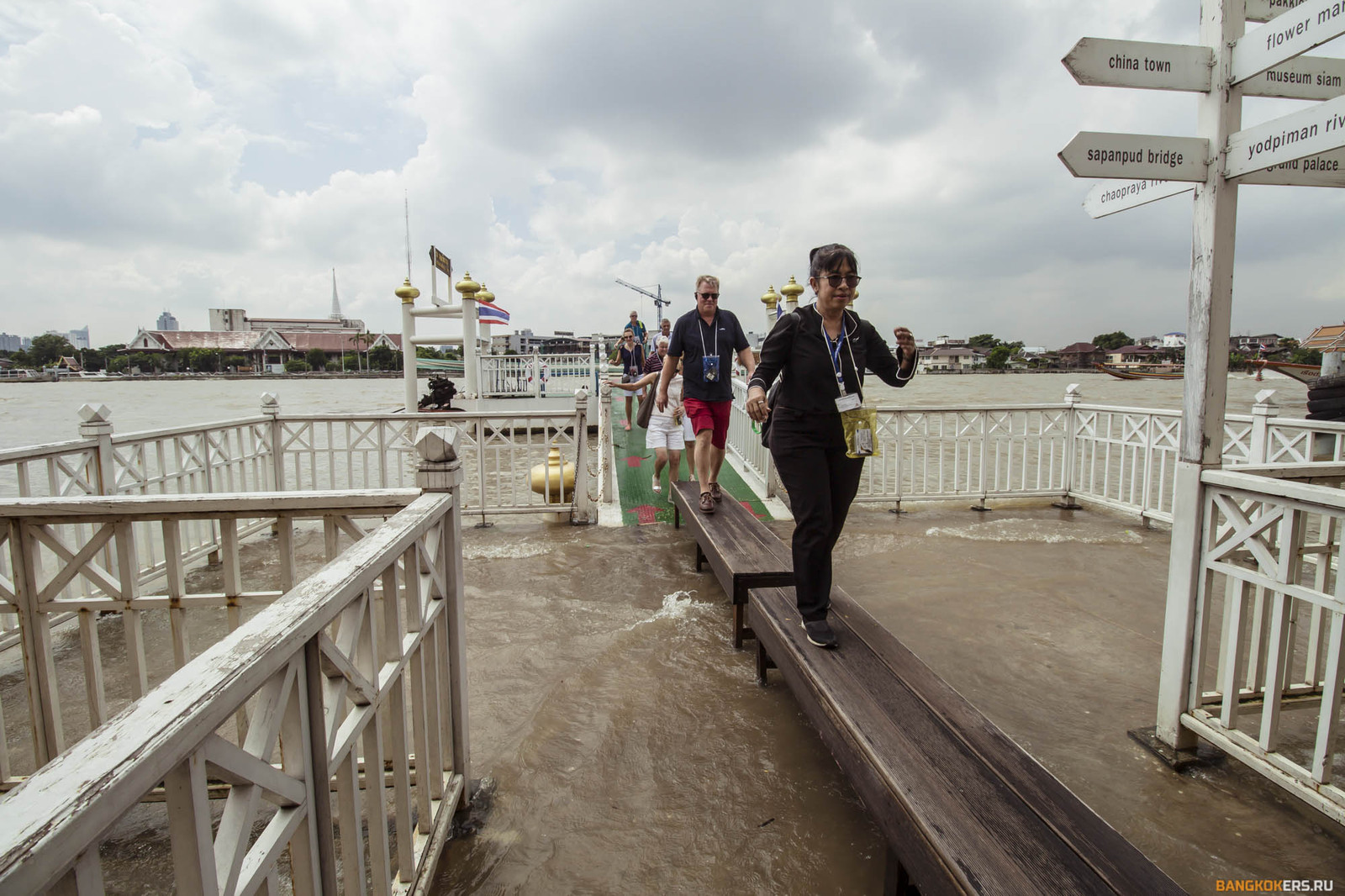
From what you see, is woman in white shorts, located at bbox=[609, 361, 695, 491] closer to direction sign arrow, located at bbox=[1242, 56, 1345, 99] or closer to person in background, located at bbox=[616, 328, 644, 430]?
direction sign arrow, located at bbox=[1242, 56, 1345, 99]

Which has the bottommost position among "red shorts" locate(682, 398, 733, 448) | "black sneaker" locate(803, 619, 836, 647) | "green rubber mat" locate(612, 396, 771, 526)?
"green rubber mat" locate(612, 396, 771, 526)

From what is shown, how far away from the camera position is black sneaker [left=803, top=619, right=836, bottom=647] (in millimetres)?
2811

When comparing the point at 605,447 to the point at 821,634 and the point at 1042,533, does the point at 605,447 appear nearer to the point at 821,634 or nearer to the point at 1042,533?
the point at 1042,533

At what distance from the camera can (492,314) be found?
784 inches

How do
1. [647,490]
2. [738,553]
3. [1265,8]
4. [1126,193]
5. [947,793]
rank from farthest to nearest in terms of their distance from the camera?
[647,490]
[738,553]
[1126,193]
[1265,8]
[947,793]

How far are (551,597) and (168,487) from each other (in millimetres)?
3124

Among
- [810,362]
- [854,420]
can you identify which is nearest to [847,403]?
[854,420]

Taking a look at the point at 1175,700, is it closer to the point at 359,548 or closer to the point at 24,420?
the point at 359,548

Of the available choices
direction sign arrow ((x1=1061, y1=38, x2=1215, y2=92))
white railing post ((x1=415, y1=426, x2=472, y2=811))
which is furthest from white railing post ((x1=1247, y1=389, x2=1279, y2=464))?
white railing post ((x1=415, y1=426, x2=472, y2=811))

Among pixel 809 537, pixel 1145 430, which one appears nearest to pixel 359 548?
pixel 809 537

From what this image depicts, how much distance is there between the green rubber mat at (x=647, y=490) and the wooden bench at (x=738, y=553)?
44cm

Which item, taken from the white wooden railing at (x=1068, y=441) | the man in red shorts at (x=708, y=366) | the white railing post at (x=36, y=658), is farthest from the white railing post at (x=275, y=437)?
the white wooden railing at (x=1068, y=441)

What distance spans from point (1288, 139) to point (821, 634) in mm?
2508

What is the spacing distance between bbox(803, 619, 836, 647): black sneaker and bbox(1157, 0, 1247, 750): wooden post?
144 centimetres
